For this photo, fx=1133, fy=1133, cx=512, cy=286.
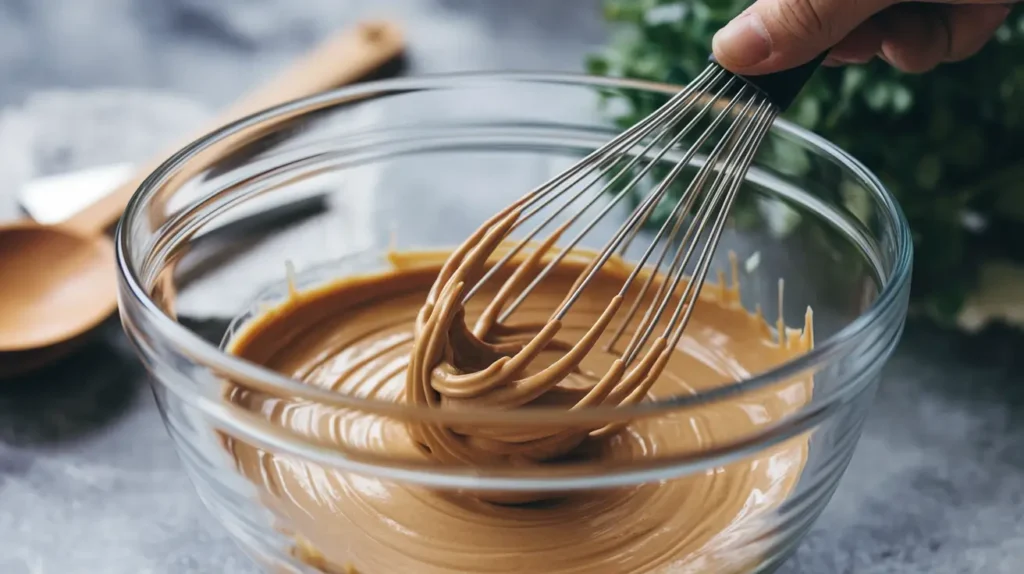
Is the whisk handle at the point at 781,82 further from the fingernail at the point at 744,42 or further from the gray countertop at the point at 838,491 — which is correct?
the gray countertop at the point at 838,491

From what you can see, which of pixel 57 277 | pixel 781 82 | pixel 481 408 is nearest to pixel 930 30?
pixel 781 82

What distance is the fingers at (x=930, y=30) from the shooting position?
0.95 metres

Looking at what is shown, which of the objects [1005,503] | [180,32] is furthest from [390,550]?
[180,32]

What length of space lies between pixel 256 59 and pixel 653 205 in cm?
95

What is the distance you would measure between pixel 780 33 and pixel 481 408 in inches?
12.2

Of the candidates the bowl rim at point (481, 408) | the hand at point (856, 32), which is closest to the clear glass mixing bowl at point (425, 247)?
the bowl rim at point (481, 408)

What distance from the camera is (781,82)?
2.52 ft

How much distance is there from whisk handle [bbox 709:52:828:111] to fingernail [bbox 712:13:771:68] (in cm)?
2

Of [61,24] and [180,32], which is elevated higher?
[180,32]

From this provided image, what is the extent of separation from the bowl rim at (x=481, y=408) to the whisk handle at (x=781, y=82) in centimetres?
9

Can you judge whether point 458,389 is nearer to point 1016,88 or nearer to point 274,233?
point 274,233

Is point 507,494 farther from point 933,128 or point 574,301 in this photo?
point 933,128

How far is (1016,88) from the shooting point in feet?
3.54

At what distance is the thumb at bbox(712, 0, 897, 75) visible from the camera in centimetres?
73
